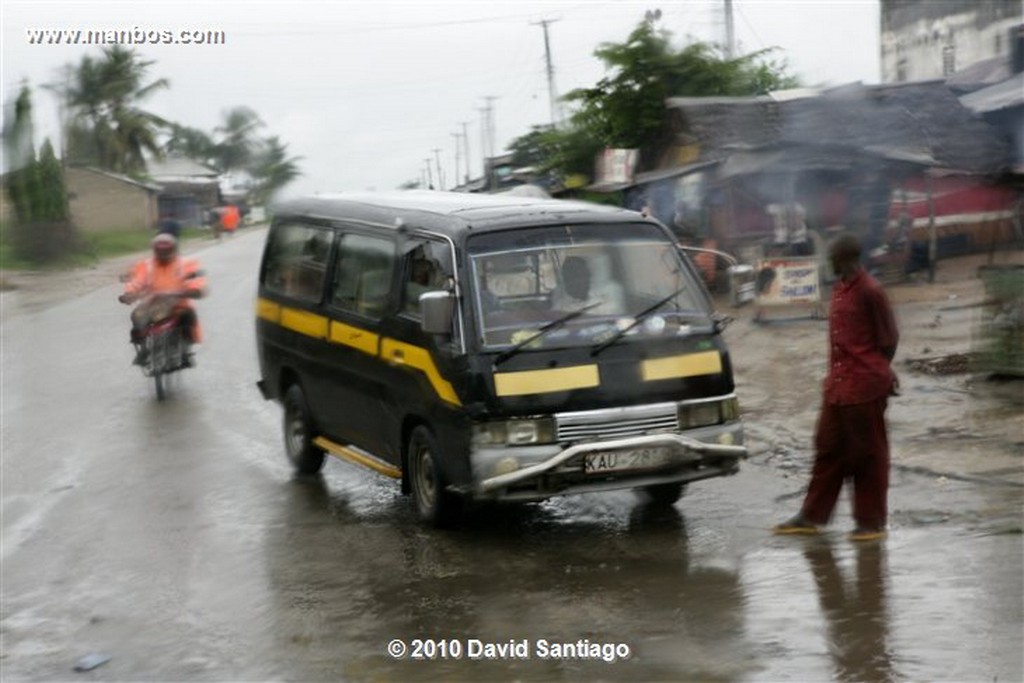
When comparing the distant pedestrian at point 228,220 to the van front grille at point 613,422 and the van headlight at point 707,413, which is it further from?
the van front grille at point 613,422

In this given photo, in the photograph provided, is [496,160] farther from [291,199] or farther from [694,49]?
[291,199]

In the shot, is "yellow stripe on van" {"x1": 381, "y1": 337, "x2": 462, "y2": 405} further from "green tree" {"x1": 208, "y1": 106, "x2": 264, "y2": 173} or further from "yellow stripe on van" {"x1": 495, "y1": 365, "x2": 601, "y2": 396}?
"green tree" {"x1": 208, "y1": 106, "x2": 264, "y2": 173}

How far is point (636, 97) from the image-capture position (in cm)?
2827

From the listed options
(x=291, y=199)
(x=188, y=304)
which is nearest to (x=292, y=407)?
(x=291, y=199)

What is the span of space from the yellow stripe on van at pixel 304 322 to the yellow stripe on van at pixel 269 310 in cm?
14

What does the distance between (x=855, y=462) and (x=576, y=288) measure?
1.93 meters

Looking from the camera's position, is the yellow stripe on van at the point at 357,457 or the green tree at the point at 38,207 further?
the green tree at the point at 38,207

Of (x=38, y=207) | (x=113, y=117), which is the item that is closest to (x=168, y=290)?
(x=38, y=207)

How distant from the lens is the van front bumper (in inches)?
317

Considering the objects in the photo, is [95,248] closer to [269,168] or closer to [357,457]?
[269,168]

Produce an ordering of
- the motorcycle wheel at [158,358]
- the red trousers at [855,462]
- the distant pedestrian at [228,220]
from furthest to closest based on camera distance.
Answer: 1. the distant pedestrian at [228,220]
2. the motorcycle wheel at [158,358]
3. the red trousers at [855,462]

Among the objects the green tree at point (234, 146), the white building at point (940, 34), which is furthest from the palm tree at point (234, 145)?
Result: the white building at point (940, 34)

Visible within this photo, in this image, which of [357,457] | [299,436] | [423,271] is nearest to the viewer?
[423,271]

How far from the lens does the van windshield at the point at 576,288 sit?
27.7ft
